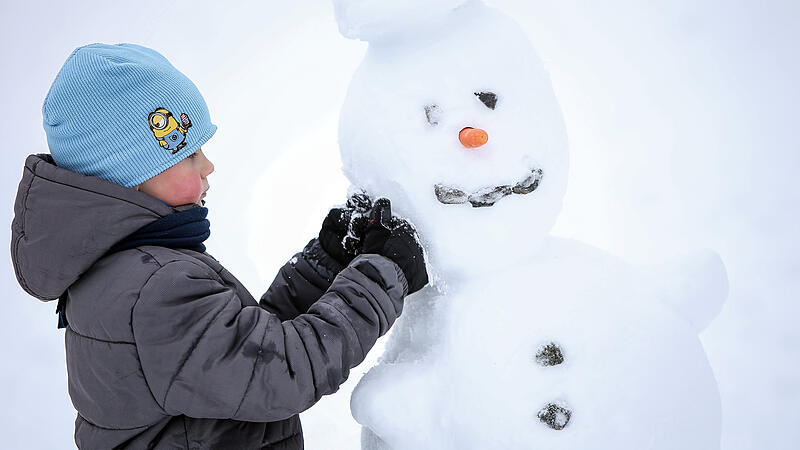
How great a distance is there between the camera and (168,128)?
924mm

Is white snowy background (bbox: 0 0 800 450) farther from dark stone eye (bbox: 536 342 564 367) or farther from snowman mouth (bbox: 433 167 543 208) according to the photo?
snowman mouth (bbox: 433 167 543 208)

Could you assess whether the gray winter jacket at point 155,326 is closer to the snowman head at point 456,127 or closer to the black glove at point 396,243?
the black glove at point 396,243

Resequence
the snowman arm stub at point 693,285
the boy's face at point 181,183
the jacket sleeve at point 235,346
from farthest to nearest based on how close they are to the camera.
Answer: the snowman arm stub at point 693,285 → the boy's face at point 181,183 → the jacket sleeve at point 235,346

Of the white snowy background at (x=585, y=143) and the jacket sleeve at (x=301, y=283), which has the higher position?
the white snowy background at (x=585, y=143)

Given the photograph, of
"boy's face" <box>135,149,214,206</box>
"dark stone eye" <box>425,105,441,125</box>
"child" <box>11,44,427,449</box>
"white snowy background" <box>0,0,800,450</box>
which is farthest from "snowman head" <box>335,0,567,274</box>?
"white snowy background" <box>0,0,800,450</box>

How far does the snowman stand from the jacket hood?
15.7 inches

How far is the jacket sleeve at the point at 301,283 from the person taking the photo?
1153 mm

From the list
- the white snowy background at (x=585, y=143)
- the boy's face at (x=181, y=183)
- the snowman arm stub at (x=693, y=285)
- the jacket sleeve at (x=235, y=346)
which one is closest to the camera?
the jacket sleeve at (x=235, y=346)

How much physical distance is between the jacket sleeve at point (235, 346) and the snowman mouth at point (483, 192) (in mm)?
193

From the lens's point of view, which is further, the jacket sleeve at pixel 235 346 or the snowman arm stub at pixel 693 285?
the snowman arm stub at pixel 693 285

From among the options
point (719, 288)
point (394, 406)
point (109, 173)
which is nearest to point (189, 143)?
point (109, 173)

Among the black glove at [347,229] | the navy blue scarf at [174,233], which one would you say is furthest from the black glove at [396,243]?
the navy blue scarf at [174,233]

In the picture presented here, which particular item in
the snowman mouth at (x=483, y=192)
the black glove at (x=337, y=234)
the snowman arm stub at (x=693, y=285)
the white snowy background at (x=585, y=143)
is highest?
the white snowy background at (x=585, y=143)

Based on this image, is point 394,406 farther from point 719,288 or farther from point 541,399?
point 719,288
